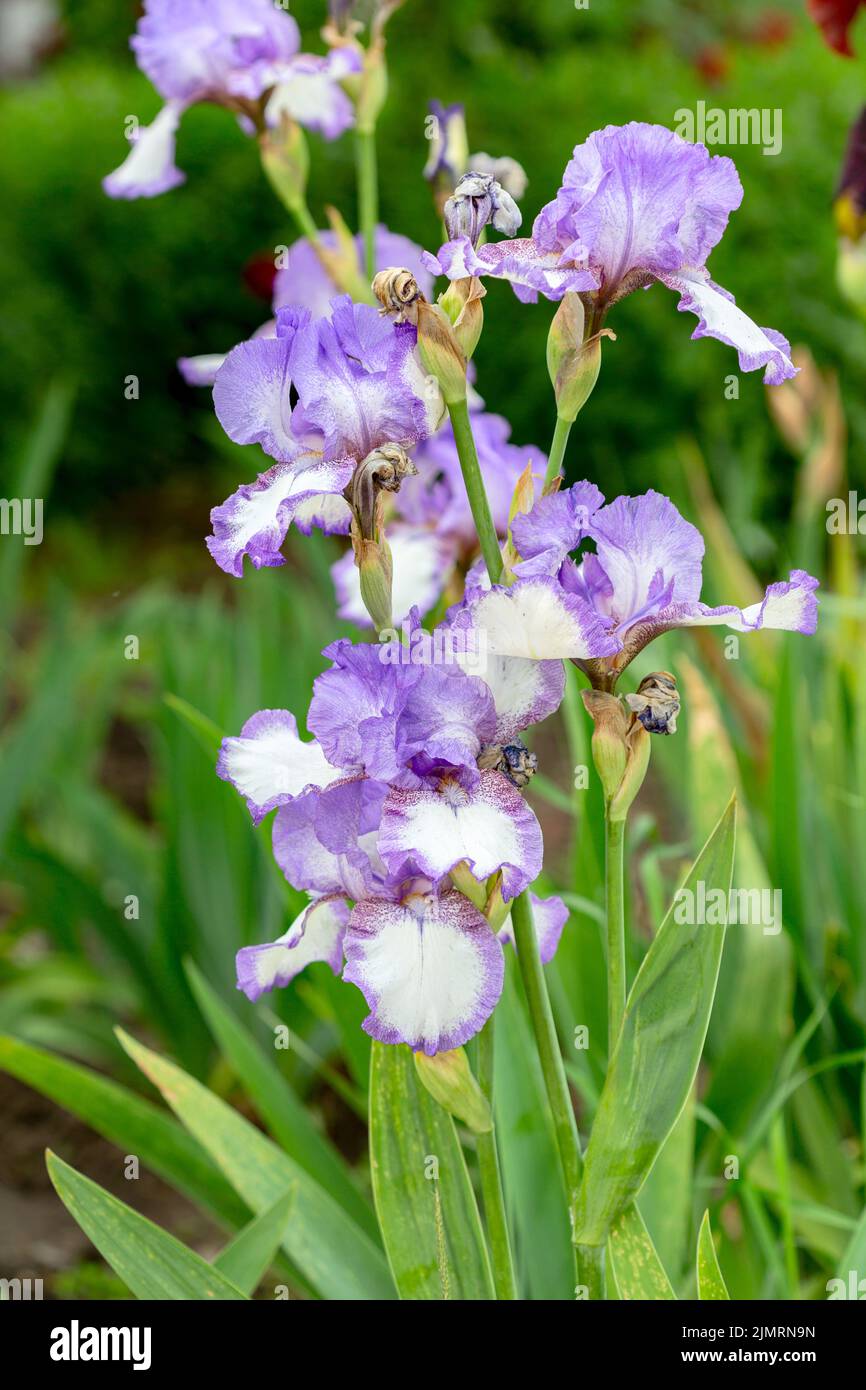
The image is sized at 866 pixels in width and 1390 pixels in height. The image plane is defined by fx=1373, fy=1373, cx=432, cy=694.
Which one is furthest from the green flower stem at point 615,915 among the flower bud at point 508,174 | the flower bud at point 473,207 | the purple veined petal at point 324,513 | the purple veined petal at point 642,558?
the flower bud at point 508,174

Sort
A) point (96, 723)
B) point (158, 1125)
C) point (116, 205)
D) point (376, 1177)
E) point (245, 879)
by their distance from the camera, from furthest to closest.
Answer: point (116, 205), point (96, 723), point (245, 879), point (158, 1125), point (376, 1177)

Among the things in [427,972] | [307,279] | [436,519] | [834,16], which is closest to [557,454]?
[427,972]

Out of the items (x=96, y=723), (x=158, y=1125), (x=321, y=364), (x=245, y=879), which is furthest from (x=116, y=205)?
(x=321, y=364)

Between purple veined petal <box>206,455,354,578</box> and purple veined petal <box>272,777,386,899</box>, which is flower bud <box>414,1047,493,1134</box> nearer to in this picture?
purple veined petal <box>272,777,386,899</box>

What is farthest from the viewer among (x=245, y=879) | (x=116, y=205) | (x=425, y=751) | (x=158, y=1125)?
(x=116, y=205)

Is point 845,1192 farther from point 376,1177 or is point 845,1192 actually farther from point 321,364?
point 321,364

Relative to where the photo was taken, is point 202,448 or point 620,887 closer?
point 620,887

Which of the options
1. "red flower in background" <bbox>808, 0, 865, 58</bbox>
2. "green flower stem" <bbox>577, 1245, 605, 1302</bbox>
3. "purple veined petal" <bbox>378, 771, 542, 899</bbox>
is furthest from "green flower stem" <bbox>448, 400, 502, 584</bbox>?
"red flower in background" <bbox>808, 0, 865, 58</bbox>

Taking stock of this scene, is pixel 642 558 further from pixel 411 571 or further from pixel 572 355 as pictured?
pixel 411 571
